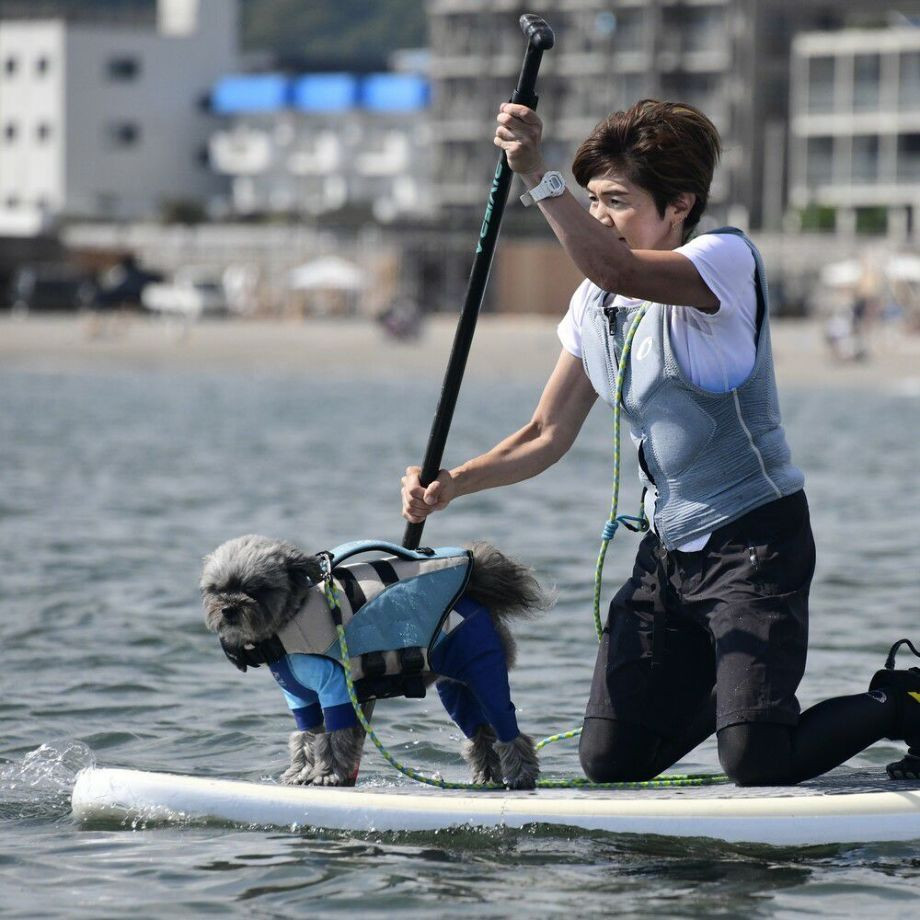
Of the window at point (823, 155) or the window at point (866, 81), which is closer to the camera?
the window at point (866, 81)

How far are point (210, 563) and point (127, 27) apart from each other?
122m

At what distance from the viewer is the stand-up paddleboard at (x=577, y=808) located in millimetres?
5676

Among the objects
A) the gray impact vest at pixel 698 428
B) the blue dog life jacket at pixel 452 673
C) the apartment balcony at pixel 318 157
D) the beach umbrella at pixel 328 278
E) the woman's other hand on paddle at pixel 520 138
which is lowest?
the blue dog life jacket at pixel 452 673

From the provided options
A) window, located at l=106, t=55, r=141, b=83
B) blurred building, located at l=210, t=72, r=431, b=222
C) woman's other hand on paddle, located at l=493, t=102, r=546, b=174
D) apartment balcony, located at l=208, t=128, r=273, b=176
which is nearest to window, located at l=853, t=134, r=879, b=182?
blurred building, located at l=210, t=72, r=431, b=222

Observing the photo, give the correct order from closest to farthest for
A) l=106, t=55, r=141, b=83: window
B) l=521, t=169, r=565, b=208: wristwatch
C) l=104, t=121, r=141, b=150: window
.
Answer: l=521, t=169, r=565, b=208: wristwatch → l=104, t=121, r=141, b=150: window → l=106, t=55, r=141, b=83: window

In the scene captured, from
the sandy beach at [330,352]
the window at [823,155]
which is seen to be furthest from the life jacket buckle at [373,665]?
the window at [823,155]

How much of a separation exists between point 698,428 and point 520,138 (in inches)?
39.9

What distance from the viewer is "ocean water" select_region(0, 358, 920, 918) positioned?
5.56 m

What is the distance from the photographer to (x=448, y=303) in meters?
77.9

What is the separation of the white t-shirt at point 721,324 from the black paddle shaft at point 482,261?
24.6 inches

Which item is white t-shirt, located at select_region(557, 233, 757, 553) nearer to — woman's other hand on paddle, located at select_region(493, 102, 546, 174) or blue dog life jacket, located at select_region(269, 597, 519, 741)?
woman's other hand on paddle, located at select_region(493, 102, 546, 174)

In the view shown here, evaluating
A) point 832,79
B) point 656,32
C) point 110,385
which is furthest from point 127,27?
point 110,385

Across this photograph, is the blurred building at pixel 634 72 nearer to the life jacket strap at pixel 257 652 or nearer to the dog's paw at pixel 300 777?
the dog's paw at pixel 300 777

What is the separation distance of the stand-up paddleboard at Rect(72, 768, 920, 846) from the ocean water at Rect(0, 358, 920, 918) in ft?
0.26
